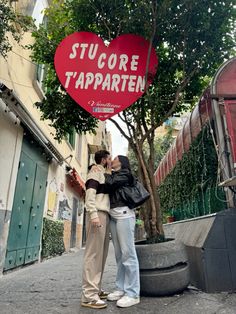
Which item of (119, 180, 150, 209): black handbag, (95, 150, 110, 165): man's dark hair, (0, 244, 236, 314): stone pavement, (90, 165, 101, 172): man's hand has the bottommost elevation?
(0, 244, 236, 314): stone pavement

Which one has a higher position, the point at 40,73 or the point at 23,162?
the point at 40,73

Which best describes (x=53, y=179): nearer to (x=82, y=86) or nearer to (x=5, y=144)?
(x=5, y=144)

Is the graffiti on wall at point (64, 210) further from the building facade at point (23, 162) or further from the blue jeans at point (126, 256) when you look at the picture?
the blue jeans at point (126, 256)

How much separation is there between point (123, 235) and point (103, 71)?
2230mm

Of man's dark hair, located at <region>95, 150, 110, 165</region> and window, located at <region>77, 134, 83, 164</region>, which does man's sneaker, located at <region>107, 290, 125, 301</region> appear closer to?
man's dark hair, located at <region>95, 150, 110, 165</region>

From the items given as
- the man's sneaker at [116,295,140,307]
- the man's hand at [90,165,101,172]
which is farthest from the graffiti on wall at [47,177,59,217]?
the man's sneaker at [116,295,140,307]

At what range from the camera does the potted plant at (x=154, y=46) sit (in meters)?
4.11

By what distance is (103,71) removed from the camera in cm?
394

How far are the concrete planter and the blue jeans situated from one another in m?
0.21

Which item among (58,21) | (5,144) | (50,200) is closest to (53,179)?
(50,200)

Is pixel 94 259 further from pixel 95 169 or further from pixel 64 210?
pixel 64 210

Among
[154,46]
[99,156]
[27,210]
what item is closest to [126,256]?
[99,156]

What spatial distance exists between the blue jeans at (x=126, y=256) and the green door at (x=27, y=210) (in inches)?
124

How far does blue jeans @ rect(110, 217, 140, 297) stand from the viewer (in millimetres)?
3029
